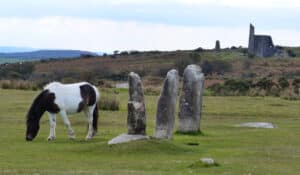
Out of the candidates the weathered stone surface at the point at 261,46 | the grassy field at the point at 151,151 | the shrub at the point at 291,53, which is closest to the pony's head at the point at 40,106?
the grassy field at the point at 151,151

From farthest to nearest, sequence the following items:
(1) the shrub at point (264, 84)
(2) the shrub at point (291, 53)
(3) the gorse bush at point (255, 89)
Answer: (2) the shrub at point (291, 53), (1) the shrub at point (264, 84), (3) the gorse bush at point (255, 89)

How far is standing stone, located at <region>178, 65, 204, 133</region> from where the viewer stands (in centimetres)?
A: 3262

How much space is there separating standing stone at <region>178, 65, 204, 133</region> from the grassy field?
0.88 m

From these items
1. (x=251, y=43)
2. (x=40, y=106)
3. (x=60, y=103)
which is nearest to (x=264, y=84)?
(x=60, y=103)

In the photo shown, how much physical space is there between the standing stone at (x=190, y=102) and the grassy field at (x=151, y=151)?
88 centimetres

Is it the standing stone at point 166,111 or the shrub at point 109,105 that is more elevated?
the standing stone at point 166,111

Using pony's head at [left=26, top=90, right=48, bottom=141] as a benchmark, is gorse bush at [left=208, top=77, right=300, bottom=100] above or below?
below

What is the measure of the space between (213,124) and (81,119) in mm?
7118

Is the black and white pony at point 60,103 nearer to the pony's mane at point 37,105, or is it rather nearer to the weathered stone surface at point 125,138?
the pony's mane at point 37,105

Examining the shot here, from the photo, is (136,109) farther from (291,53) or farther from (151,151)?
(291,53)

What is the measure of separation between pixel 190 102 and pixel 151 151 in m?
8.14

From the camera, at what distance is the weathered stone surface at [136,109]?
1081 inches

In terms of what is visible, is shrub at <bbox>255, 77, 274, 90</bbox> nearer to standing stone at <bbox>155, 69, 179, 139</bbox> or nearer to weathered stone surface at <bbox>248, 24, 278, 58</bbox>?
standing stone at <bbox>155, 69, 179, 139</bbox>

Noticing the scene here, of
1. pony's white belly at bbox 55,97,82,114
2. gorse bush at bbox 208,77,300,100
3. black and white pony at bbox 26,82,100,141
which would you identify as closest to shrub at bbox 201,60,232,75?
gorse bush at bbox 208,77,300,100
